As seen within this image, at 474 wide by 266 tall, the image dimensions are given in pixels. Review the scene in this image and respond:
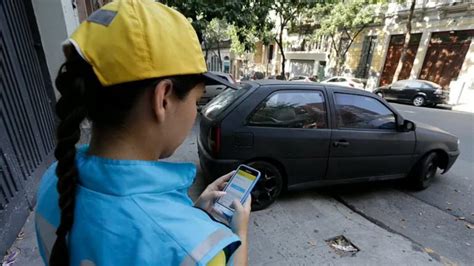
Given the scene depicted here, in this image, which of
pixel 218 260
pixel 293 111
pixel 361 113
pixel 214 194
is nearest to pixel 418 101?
pixel 361 113

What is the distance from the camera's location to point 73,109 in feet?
2.24

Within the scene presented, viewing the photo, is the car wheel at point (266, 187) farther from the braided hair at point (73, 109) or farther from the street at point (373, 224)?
the braided hair at point (73, 109)

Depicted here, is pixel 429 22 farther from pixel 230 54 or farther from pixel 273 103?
pixel 230 54

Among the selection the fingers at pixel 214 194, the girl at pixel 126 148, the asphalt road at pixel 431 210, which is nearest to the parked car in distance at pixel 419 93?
the asphalt road at pixel 431 210

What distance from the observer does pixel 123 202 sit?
659 millimetres

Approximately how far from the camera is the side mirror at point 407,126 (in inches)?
151

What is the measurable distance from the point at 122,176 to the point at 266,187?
295 centimetres

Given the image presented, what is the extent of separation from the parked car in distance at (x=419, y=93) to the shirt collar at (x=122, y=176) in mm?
17213

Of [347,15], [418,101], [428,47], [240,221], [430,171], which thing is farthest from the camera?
[347,15]

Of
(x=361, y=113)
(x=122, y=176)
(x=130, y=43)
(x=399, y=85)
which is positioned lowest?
(x=399, y=85)

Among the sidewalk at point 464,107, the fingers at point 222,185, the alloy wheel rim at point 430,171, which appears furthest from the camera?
the sidewalk at point 464,107

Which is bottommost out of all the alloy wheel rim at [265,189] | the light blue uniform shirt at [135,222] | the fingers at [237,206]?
the alloy wheel rim at [265,189]

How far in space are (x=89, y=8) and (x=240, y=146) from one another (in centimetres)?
611

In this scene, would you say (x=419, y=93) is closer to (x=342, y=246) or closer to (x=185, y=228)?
(x=342, y=246)
